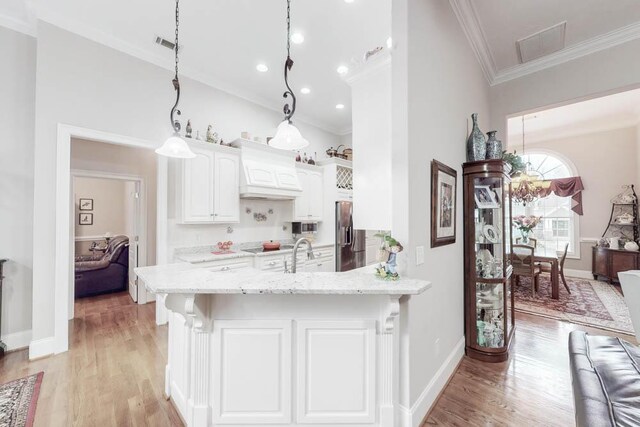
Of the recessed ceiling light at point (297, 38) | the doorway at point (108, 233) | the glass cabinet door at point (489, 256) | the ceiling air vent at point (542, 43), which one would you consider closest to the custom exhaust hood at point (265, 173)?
the recessed ceiling light at point (297, 38)

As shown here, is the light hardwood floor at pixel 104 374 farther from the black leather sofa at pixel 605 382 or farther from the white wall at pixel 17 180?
the black leather sofa at pixel 605 382

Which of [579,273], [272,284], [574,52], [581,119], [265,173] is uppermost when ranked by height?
[581,119]

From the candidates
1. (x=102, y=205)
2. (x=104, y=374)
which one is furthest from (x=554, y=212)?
(x=102, y=205)

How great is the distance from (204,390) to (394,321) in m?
1.25

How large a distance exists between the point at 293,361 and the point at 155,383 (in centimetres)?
151

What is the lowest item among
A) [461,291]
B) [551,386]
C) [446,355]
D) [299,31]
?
[551,386]

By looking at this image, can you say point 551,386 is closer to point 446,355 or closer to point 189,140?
point 446,355

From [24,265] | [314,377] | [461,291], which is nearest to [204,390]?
[314,377]

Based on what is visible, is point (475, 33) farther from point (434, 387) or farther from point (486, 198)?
point (434, 387)

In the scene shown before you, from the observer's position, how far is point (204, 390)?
65.2 inches

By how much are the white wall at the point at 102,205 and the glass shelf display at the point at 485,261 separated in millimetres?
7663

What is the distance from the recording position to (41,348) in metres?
2.79

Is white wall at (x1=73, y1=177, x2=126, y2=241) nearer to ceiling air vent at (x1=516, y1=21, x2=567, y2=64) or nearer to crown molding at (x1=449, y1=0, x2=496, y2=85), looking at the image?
crown molding at (x1=449, y1=0, x2=496, y2=85)

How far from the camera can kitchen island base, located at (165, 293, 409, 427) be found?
1656mm
